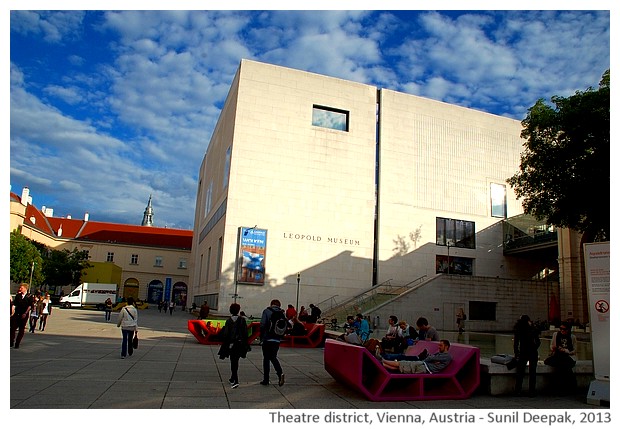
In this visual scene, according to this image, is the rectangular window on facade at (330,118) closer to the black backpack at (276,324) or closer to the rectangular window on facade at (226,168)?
the rectangular window on facade at (226,168)

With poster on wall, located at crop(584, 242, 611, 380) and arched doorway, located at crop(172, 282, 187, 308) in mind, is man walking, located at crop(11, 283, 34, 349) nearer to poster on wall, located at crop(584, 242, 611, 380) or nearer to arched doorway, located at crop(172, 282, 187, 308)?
poster on wall, located at crop(584, 242, 611, 380)

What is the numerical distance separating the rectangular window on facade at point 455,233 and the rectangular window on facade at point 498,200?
3.02 meters

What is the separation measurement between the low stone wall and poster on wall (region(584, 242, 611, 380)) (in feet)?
3.68

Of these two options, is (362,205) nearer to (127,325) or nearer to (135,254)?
(127,325)

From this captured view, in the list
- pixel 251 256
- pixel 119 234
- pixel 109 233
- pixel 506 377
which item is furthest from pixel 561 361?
pixel 109 233

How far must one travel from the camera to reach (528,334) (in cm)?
924

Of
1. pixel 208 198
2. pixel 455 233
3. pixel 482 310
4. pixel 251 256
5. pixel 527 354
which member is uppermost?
pixel 208 198

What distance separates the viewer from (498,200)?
46188 millimetres

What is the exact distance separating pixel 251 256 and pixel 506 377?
94.7ft

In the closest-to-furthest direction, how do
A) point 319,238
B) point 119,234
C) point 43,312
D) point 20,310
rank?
point 20,310, point 43,312, point 319,238, point 119,234

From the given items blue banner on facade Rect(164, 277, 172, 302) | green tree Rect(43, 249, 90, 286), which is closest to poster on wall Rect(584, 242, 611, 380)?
green tree Rect(43, 249, 90, 286)

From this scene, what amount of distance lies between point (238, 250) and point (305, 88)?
47.7 feet

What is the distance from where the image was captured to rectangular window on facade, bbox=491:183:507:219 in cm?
4584

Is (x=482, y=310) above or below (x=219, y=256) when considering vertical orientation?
below
